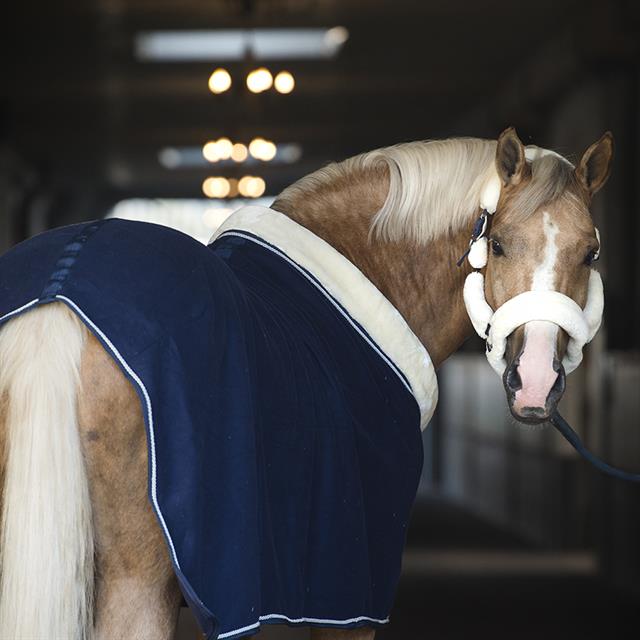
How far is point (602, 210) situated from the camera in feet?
30.0

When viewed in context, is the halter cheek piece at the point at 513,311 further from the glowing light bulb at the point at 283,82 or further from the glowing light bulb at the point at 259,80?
the glowing light bulb at the point at 283,82

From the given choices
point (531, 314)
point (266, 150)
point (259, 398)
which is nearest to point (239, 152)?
point (266, 150)

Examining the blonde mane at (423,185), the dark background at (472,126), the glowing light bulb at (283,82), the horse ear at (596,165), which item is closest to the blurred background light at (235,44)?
the dark background at (472,126)

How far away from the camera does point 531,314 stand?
248cm

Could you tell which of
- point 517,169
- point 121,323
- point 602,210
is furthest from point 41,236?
point 602,210

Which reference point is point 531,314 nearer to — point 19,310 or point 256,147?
point 19,310

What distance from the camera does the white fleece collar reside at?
259 cm

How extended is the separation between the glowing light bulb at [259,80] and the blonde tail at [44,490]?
6.49 m

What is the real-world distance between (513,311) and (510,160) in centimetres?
35

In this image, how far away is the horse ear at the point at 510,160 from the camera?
2.63 metres

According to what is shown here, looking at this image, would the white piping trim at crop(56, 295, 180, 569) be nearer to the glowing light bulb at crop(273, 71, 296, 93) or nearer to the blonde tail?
the blonde tail

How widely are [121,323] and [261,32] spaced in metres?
8.54

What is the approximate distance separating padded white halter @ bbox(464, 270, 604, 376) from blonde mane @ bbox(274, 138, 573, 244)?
0.17m

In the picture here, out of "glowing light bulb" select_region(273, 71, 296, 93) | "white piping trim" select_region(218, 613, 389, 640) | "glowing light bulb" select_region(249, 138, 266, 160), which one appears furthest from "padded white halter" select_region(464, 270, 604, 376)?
"glowing light bulb" select_region(249, 138, 266, 160)
